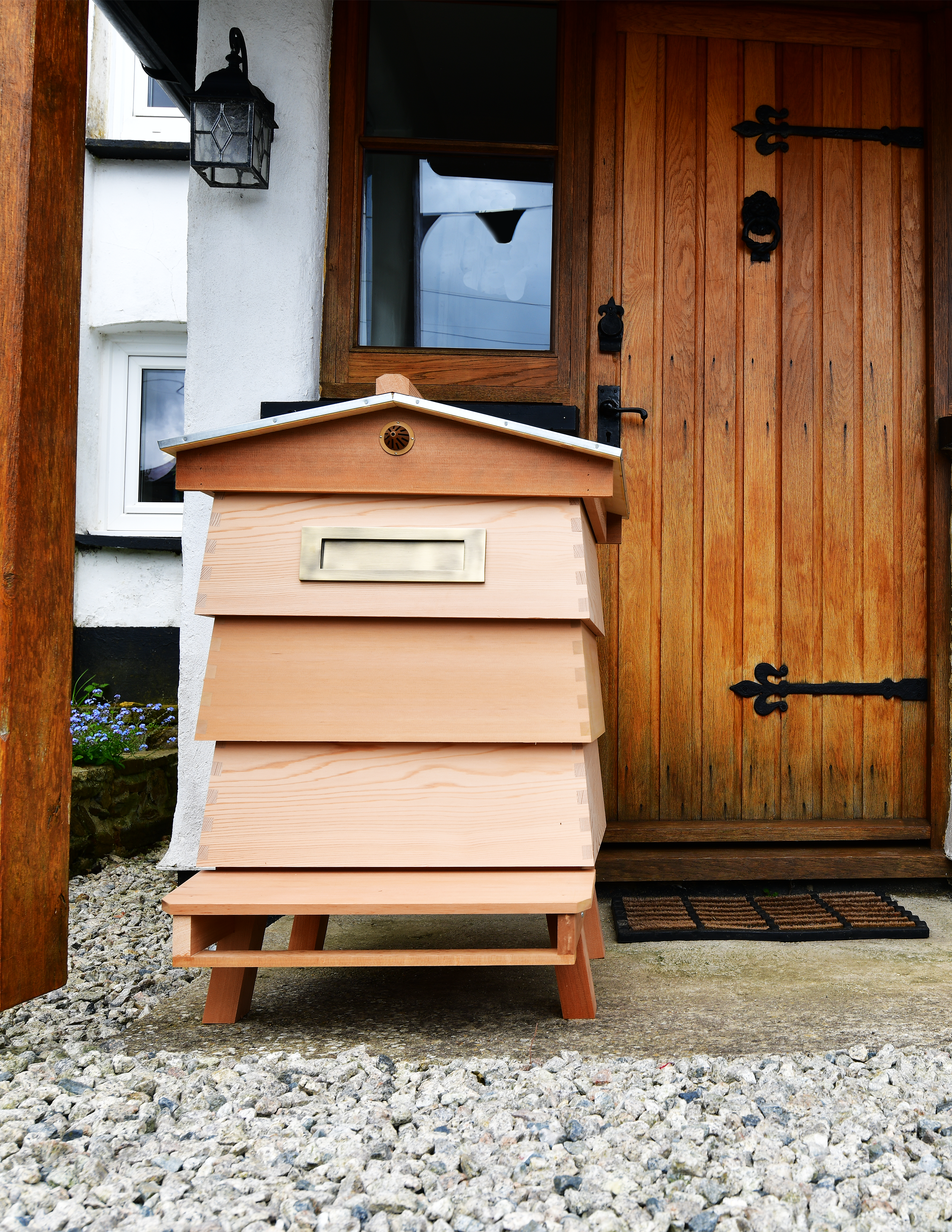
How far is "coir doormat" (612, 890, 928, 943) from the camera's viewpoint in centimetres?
187

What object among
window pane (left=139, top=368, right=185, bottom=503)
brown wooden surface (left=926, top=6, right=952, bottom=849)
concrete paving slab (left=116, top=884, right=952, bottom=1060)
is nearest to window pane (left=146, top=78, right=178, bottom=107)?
window pane (left=139, top=368, right=185, bottom=503)

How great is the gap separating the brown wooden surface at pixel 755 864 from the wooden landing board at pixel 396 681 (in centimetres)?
102

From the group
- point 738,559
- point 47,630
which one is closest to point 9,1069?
point 47,630

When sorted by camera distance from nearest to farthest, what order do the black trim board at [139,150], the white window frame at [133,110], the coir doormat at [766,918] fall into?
the coir doormat at [766,918] < the black trim board at [139,150] < the white window frame at [133,110]

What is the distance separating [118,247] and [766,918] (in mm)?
4334

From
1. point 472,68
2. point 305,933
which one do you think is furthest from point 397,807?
point 472,68

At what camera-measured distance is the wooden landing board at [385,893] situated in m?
1.23

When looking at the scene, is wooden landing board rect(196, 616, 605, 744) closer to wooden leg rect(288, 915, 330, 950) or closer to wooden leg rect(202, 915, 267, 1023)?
wooden leg rect(202, 915, 267, 1023)

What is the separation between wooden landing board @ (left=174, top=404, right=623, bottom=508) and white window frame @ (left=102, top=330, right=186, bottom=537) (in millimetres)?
3127

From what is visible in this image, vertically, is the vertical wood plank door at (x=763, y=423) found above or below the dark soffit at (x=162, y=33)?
below

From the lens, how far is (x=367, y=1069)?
121 centimetres

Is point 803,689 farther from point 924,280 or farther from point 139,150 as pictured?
point 139,150

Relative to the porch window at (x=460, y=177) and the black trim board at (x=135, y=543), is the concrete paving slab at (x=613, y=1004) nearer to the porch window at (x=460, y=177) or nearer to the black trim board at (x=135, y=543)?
the porch window at (x=460, y=177)

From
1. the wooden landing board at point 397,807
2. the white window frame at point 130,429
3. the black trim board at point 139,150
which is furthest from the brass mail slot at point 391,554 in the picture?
the black trim board at point 139,150
